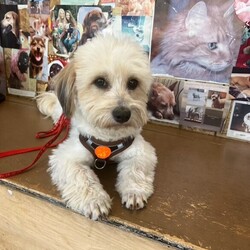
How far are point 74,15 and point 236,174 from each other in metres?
0.90

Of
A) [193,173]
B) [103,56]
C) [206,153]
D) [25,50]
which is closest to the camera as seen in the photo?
[103,56]

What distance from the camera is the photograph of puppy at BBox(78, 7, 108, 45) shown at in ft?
3.85

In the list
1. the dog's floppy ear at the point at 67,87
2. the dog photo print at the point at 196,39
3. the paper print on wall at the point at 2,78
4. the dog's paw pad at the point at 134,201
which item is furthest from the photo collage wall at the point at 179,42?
the dog's paw pad at the point at 134,201

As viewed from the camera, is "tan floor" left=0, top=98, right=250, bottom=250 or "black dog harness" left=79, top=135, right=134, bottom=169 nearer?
"tan floor" left=0, top=98, right=250, bottom=250

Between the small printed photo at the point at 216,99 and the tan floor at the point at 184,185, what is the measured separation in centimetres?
13

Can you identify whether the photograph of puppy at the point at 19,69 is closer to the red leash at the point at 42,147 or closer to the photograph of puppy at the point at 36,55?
the photograph of puppy at the point at 36,55

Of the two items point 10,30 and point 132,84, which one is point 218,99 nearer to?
point 132,84

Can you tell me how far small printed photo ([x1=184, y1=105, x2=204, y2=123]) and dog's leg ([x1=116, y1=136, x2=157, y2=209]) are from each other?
332 millimetres

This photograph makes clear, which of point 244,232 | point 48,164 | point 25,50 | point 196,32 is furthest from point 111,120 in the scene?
point 25,50

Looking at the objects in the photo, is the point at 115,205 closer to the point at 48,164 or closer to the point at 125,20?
the point at 48,164

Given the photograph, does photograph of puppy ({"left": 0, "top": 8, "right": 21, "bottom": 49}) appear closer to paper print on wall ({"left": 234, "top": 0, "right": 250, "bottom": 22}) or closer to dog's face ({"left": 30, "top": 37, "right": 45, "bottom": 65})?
dog's face ({"left": 30, "top": 37, "right": 45, "bottom": 65})

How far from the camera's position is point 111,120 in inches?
29.0

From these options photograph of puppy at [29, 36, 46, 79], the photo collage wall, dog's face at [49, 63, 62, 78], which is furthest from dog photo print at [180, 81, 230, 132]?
photograph of puppy at [29, 36, 46, 79]

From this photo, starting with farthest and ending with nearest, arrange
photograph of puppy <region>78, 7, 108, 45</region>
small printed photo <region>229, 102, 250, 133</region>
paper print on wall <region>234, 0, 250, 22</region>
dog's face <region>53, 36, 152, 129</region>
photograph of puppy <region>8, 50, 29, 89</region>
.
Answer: photograph of puppy <region>8, 50, 29, 89</region>, photograph of puppy <region>78, 7, 108, 45</region>, small printed photo <region>229, 102, 250, 133</region>, paper print on wall <region>234, 0, 250, 22</region>, dog's face <region>53, 36, 152, 129</region>
